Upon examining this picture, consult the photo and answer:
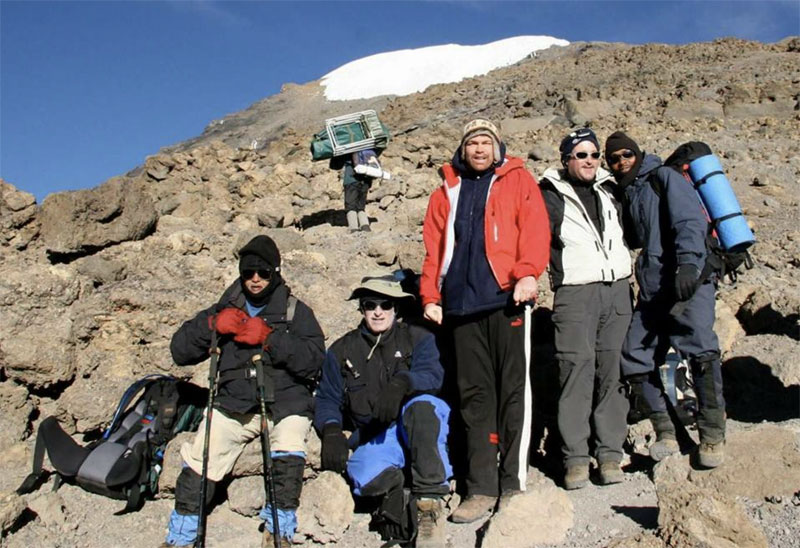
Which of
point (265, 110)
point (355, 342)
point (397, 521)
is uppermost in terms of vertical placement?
point (265, 110)

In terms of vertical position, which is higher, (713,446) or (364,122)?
(364,122)

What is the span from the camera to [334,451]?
4.61 meters

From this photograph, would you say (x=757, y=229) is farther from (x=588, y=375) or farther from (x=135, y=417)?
(x=135, y=417)

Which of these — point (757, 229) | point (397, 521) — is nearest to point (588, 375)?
point (397, 521)

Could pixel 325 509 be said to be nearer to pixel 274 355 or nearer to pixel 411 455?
pixel 411 455

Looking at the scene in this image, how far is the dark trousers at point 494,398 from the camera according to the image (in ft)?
14.7

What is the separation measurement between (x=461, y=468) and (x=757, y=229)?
571 centimetres

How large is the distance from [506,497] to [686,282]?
5.45 feet

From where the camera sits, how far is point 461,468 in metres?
5.05

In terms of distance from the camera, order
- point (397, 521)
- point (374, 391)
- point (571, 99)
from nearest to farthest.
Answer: point (397, 521) < point (374, 391) < point (571, 99)

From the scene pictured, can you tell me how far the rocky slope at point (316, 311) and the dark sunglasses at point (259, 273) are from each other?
124 cm

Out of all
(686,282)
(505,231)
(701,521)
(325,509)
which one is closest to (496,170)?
(505,231)

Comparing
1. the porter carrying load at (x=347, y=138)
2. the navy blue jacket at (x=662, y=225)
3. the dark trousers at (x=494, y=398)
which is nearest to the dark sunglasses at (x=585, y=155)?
the navy blue jacket at (x=662, y=225)

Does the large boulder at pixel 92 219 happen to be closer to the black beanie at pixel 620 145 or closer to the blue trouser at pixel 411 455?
the blue trouser at pixel 411 455
